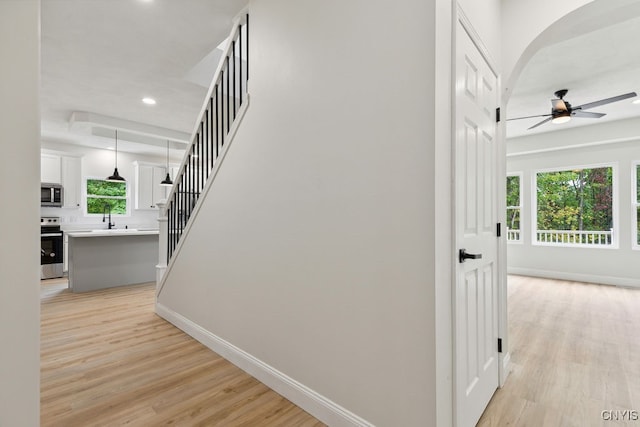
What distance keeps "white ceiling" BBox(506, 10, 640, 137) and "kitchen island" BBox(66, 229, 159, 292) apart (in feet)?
19.9

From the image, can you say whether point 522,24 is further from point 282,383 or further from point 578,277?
point 578,277

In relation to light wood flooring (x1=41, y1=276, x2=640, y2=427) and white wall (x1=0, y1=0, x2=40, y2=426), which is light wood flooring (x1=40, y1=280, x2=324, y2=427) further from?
white wall (x1=0, y1=0, x2=40, y2=426)

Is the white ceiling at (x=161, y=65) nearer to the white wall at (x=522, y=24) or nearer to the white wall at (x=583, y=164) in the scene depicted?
the white wall at (x=583, y=164)

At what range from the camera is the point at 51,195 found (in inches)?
234

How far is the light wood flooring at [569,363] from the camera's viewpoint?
182 centimetres

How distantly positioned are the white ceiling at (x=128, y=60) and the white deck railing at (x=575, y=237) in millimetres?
6625

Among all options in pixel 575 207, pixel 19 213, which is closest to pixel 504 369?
pixel 19 213

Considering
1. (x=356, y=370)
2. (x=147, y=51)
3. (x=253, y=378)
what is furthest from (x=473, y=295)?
(x=147, y=51)

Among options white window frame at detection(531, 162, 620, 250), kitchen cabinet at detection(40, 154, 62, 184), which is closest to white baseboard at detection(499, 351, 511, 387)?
white window frame at detection(531, 162, 620, 250)

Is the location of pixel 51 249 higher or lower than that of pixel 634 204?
lower

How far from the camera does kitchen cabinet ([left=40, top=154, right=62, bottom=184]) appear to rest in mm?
6004

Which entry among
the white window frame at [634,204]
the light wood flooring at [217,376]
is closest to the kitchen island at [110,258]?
the light wood flooring at [217,376]

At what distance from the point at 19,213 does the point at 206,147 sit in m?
2.32

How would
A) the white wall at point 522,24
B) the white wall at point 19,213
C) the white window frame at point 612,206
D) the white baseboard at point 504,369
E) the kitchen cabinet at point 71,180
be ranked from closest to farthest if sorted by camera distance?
the white wall at point 19,213 → the white wall at point 522,24 → the white baseboard at point 504,369 → the white window frame at point 612,206 → the kitchen cabinet at point 71,180
